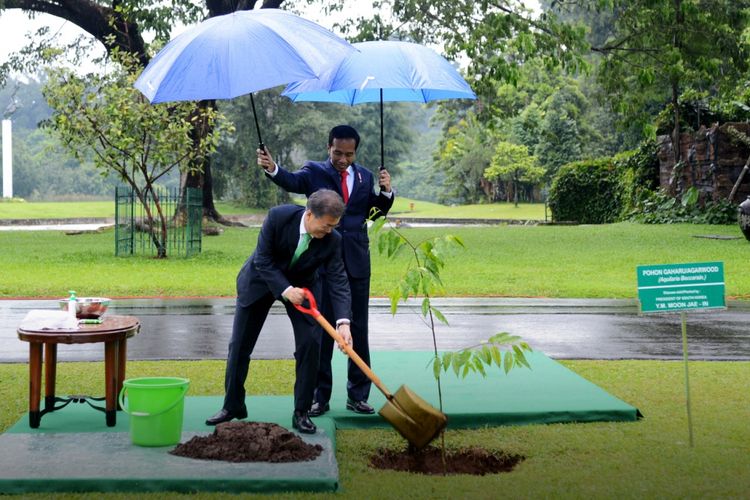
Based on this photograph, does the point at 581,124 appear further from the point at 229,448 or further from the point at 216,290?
the point at 229,448

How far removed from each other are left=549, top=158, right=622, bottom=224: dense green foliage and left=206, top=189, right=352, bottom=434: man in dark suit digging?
1243 inches

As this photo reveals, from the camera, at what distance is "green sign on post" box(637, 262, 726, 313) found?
6.60m

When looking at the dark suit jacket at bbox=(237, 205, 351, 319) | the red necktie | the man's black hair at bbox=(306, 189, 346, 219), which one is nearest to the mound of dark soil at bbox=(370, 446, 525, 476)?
the dark suit jacket at bbox=(237, 205, 351, 319)

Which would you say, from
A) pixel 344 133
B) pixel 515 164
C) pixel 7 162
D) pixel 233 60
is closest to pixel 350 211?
pixel 344 133

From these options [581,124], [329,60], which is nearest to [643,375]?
[329,60]

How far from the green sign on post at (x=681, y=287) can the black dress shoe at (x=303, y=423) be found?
216cm

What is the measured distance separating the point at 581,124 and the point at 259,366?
177 ft

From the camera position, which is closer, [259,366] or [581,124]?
[259,366]

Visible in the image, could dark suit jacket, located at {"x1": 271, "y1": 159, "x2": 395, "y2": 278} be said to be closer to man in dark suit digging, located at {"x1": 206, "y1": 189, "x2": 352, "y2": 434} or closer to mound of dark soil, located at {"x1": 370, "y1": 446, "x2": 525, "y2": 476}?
man in dark suit digging, located at {"x1": 206, "y1": 189, "x2": 352, "y2": 434}

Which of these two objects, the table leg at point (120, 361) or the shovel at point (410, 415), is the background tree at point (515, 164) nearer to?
the table leg at point (120, 361)

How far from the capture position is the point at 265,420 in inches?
271

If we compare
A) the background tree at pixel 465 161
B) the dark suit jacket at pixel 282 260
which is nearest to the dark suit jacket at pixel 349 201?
the dark suit jacket at pixel 282 260

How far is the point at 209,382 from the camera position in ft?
28.5

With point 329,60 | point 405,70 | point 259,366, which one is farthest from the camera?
point 259,366
